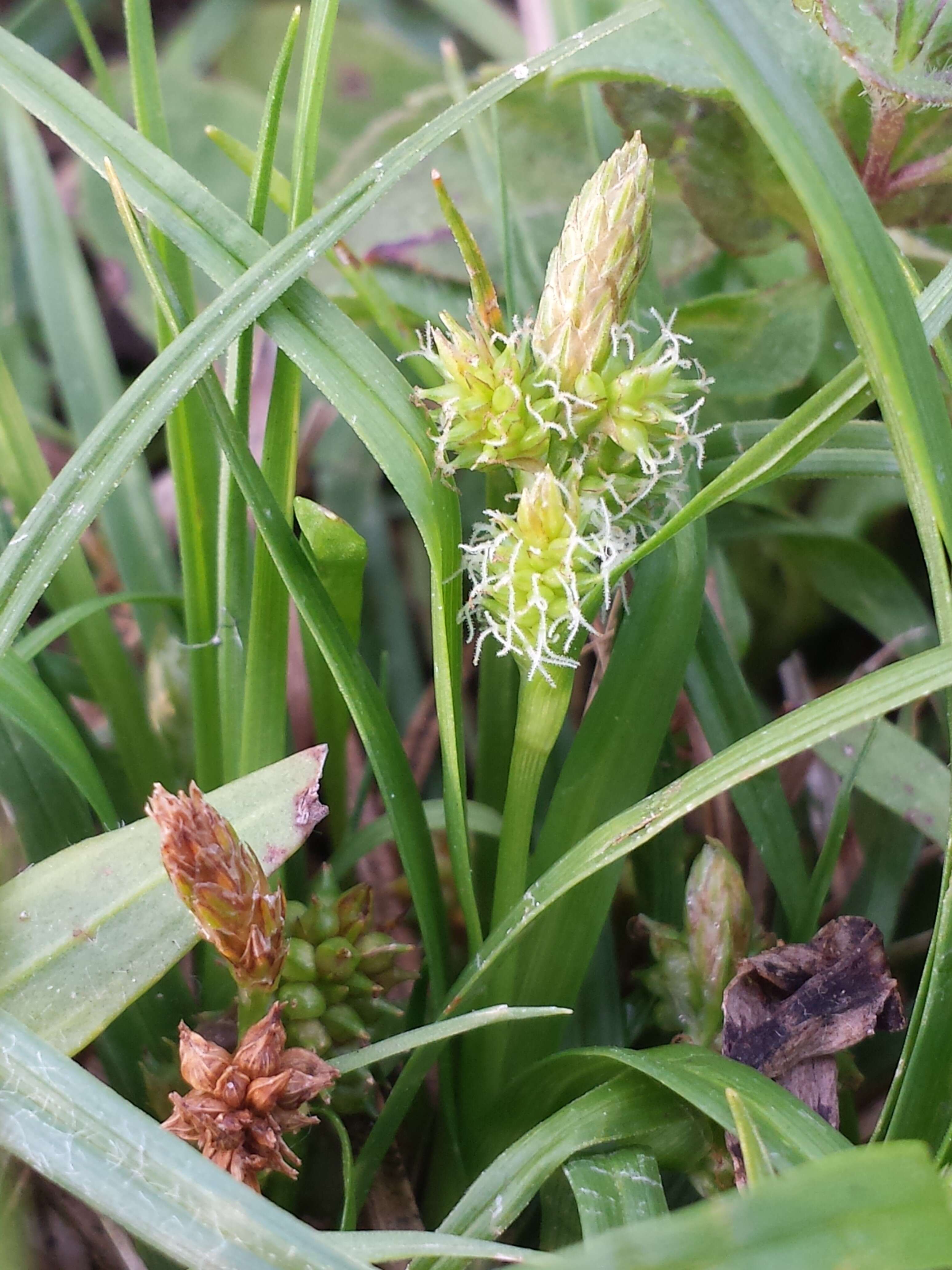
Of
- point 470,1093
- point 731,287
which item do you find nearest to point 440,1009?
point 470,1093

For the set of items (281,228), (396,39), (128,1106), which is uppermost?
(396,39)

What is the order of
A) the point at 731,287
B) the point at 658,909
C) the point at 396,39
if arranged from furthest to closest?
the point at 396,39 → the point at 731,287 → the point at 658,909

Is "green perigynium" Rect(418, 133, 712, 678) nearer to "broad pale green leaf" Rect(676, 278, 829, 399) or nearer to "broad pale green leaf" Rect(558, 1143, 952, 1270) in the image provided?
"broad pale green leaf" Rect(558, 1143, 952, 1270)

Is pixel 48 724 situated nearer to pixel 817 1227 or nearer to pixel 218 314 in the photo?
pixel 218 314

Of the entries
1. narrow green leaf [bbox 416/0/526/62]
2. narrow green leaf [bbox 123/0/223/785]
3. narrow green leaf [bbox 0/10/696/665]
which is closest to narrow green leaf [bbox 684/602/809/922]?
narrow green leaf [bbox 0/10/696/665]

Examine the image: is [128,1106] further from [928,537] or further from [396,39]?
[396,39]

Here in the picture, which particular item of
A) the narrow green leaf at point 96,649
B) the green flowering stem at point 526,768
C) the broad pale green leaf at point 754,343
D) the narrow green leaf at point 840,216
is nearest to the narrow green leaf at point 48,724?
the narrow green leaf at point 96,649
